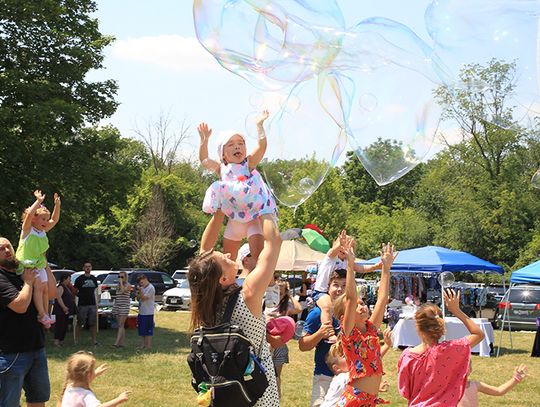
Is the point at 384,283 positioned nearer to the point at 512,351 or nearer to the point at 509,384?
the point at 509,384

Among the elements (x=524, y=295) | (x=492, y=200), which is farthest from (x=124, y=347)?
(x=492, y=200)

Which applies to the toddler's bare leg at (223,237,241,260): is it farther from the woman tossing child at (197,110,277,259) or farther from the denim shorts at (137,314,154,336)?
the denim shorts at (137,314,154,336)

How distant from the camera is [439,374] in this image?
4.89 metres

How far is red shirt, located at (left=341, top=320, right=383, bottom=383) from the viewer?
471 centimetres

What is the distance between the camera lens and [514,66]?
5527mm

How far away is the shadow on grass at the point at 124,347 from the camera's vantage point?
14175mm

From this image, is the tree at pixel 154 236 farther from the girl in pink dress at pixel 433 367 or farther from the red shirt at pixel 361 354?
the red shirt at pixel 361 354

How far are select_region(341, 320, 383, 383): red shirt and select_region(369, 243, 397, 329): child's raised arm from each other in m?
0.16

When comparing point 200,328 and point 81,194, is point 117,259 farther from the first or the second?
point 200,328

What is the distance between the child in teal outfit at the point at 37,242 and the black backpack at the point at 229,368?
290cm

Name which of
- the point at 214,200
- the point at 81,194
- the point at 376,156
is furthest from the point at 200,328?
the point at 81,194

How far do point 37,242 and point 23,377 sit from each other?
152 centimetres

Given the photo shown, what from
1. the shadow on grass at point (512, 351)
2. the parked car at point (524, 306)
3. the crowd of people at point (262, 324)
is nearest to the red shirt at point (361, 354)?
the crowd of people at point (262, 324)

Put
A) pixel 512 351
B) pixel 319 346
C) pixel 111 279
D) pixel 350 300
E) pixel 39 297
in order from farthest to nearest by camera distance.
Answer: pixel 111 279 → pixel 512 351 → pixel 319 346 → pixel 39 297 → pixel 350 300
